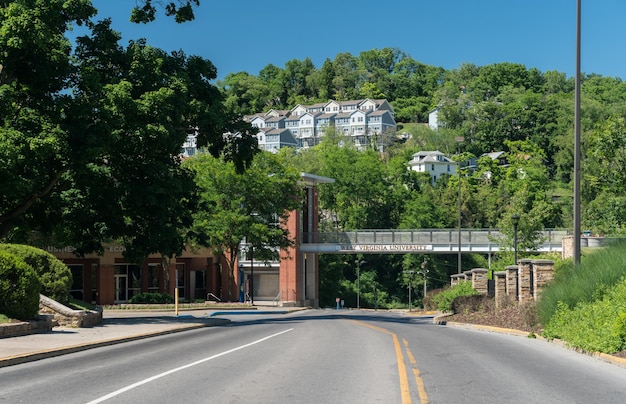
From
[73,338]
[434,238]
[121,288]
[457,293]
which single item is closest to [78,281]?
[121,288]

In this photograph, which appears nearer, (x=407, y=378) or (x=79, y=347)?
(x=407, y=378)

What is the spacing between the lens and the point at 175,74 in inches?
1262

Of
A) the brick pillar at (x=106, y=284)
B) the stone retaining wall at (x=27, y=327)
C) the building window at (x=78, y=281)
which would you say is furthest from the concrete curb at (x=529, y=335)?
the building window at (x=78, y=281)

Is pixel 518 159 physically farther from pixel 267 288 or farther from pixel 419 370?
pixel 419 370

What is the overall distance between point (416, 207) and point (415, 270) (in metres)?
10.5

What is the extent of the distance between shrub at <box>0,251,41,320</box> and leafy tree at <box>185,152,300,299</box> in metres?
38.5

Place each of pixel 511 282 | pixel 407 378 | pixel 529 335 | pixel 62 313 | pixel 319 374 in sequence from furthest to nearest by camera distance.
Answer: pixel 511 282 < pixel 62 313 < pixel 529 335 < pixel 319 374 < pixel 407 378

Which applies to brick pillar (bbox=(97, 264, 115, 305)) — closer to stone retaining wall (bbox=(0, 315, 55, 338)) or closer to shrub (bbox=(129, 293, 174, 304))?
shrub (bbox=(129, 293, 174, 304))

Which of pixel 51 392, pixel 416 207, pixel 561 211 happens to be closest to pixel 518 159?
pixel 561 211

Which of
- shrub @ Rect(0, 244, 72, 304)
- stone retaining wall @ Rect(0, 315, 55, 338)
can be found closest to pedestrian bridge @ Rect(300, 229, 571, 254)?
shrub @ Rect(0, 244, 72, 304)

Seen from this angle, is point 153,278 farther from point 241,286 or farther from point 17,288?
point 17,288

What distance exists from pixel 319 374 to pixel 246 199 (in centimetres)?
4993

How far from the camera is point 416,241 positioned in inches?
2908

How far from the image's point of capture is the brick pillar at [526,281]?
1102 inches
